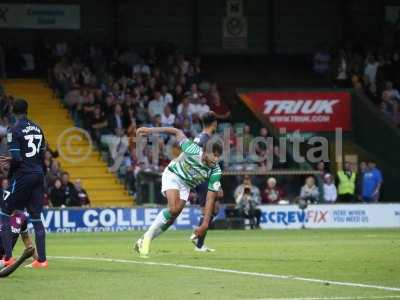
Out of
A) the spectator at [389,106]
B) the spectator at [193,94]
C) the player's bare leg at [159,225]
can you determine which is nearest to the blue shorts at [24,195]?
the player's bare leg at [159,225]

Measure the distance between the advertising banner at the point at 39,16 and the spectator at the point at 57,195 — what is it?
965cm

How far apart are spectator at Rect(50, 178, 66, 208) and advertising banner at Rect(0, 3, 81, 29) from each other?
31.7ft

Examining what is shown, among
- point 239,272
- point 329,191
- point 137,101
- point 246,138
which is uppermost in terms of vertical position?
point 137,101

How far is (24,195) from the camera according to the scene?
1562 cm

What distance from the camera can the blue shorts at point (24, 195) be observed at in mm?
15570

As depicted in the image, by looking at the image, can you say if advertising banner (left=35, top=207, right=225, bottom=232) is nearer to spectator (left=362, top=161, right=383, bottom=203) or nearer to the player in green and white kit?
spectator (left=362, top=161, right=383, bottom=203)

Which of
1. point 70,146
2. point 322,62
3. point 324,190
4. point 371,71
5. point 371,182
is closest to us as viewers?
point 324,190

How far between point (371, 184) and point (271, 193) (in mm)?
3487

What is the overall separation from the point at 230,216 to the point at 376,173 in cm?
511

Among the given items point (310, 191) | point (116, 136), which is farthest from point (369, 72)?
point (116, 136)

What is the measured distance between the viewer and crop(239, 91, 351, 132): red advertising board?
A: 37.1 metres

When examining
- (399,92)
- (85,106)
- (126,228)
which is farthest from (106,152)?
(399,92)

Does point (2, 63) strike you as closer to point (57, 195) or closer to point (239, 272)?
point (57, 195)

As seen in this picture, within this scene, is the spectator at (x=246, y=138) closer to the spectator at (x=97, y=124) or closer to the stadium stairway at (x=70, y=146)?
the stadium stairway at (x=70, y=146)
